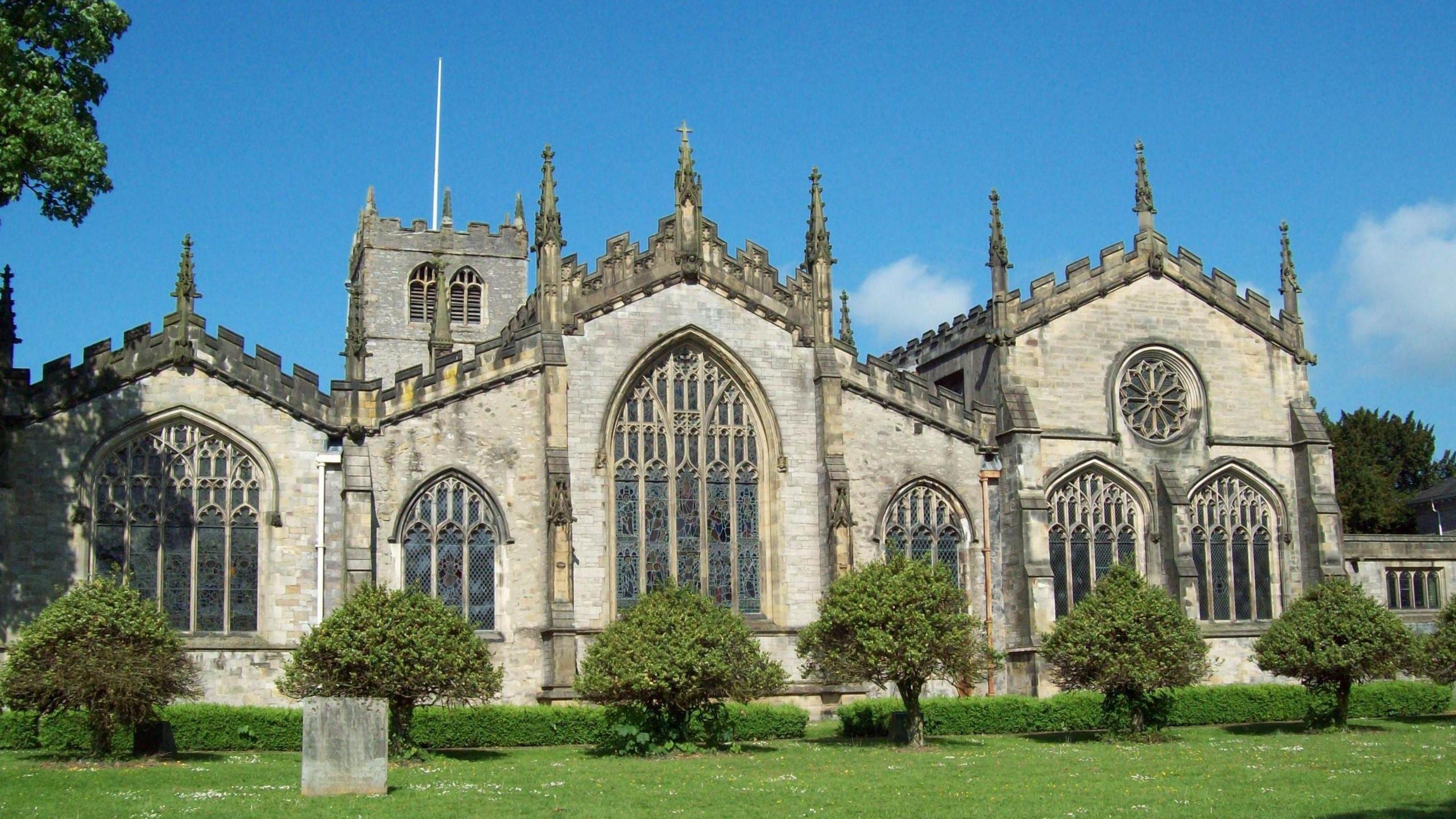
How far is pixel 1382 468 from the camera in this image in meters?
69.6

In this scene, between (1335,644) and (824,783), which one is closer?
(824,783)

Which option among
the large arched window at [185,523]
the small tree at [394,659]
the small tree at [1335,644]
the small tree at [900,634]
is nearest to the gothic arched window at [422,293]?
the large arched window at [185,523]

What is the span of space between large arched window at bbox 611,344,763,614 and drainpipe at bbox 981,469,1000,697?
20.0 ft

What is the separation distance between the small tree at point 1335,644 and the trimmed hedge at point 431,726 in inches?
442

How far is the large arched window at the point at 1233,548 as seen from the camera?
44.9 m

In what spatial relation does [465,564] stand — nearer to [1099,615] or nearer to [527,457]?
[527,457]

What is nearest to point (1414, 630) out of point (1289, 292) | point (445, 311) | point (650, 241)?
point (1289, 292)

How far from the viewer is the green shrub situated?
3183 centimetres

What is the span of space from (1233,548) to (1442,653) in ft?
24.3

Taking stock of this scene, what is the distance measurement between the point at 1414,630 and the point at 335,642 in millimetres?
31757

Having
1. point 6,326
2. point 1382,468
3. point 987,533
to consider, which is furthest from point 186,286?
point 1382,468

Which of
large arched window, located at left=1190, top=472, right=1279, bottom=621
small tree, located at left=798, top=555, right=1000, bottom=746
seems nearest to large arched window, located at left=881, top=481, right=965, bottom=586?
small tree, located at left=798, top=555, right=1000, bottom=746

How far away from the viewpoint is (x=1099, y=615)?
115 ft

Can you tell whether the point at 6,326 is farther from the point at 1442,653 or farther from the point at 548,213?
the point at 1442,653
